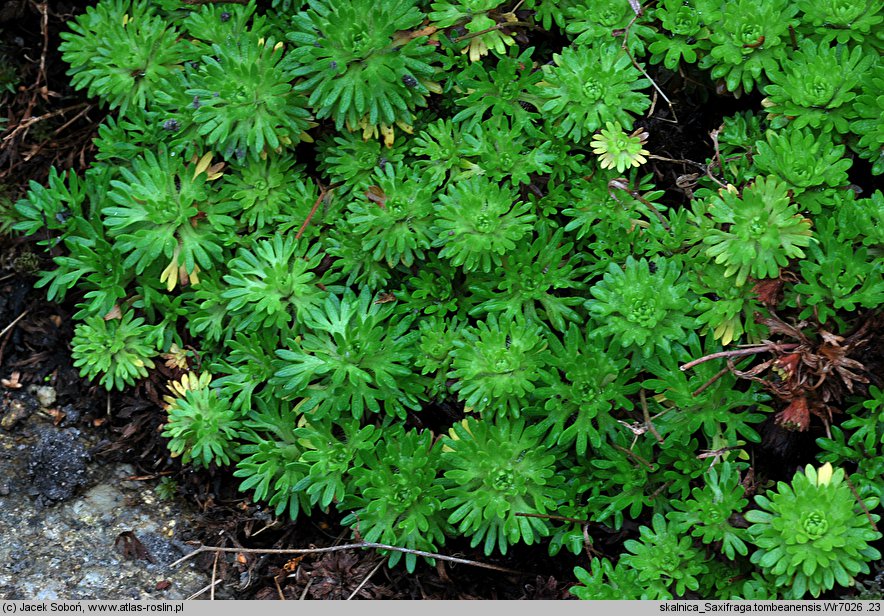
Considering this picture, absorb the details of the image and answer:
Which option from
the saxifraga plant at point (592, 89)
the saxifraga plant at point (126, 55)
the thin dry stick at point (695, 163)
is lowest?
the thin dry stick at point (695, 163)

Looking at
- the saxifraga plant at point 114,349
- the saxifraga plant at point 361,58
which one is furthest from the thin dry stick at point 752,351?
the saxifraga plant at point 114,349

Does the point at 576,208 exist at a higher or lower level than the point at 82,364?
higher

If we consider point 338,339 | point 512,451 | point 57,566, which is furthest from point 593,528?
point 57,566

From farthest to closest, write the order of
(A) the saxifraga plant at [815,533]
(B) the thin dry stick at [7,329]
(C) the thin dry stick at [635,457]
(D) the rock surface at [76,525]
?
(B) the thin dry stick at [7,329]
(D) the rock surface at [76,525]
(C) the thin dry stick at [635,457]
(A) the saxifraga plant at [815,533]

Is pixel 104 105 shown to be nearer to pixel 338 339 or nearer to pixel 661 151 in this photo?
pixel 338 339

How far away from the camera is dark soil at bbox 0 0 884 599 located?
13.1ft

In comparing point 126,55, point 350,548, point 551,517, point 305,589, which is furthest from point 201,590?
point 126,55

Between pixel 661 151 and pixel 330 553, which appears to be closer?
pixel 330 553

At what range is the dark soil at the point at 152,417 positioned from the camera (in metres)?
3.99

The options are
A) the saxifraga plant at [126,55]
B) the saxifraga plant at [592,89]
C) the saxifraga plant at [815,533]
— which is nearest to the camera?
the saxifraga plant at [815,533]

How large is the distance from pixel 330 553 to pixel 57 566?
1.28 meters

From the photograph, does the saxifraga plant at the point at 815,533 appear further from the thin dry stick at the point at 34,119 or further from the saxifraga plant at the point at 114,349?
the thin dry stick at the point at 34,119

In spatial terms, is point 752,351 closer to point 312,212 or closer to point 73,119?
point 312,212

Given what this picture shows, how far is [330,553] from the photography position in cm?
411
